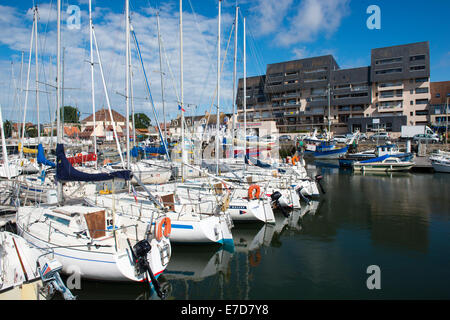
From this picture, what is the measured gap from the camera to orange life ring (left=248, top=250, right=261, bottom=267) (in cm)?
1073

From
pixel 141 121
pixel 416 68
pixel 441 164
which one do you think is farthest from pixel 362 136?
pixel 141 121

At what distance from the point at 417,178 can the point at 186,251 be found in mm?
28732

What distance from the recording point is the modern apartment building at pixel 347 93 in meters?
60.8

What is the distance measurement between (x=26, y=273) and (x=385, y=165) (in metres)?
37.4

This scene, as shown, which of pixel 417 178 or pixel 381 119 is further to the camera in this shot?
pixel 381 119

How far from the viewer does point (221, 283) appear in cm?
934

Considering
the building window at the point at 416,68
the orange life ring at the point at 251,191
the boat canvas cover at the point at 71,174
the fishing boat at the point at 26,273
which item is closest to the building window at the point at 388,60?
the building window at the point at 416,68

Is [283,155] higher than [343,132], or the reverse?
[343,132]

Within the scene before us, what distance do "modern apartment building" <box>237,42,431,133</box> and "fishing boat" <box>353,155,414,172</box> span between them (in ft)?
92.9

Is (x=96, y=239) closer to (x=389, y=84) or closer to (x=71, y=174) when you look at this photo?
(x=71, y=174)

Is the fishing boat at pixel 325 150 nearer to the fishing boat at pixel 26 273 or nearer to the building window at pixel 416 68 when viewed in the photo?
the building window at pixel 416 68

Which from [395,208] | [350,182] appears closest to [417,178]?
[350,182]
